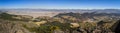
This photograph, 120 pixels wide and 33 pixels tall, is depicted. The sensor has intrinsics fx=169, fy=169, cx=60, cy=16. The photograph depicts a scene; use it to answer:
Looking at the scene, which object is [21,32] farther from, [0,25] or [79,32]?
[79,32]

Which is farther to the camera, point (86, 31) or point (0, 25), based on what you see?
point (86, 31)

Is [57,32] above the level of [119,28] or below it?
below

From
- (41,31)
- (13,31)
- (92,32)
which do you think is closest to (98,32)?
(92,32)

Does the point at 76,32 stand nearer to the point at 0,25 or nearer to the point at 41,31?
the point at 41,31

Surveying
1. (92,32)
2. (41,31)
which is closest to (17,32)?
(41,31)

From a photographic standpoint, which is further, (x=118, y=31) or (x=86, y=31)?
(x=86, y=31)

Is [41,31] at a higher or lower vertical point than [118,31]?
lower

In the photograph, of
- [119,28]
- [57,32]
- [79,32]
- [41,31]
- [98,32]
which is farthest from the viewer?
[41,31]

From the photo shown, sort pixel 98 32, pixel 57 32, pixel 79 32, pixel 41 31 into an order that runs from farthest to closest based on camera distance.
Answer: pixel 41 31
pixel 79 32
pixel 98 32
pixel 57 32

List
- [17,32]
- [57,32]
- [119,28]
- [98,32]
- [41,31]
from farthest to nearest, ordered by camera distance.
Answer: [41,31] → [98,32] → [57,32] → [17,32] → [119,28]
